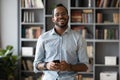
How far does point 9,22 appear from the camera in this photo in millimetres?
5516

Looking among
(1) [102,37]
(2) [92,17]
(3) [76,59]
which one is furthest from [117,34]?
(3) [76,59]

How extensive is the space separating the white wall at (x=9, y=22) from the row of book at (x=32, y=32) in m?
0.22

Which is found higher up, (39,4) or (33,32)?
(39,4)

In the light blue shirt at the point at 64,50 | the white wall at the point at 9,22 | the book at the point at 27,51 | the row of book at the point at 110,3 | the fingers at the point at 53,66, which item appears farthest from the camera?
the white wall at the point at 9,22

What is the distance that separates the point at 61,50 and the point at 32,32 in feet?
11.3

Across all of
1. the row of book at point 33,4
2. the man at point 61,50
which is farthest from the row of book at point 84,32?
the man at point 61,50

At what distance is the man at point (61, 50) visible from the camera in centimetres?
193

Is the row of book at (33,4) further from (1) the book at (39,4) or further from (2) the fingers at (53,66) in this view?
(2) the fingers at (53,66)

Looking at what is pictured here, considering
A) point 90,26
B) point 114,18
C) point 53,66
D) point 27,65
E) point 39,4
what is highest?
point 39,4

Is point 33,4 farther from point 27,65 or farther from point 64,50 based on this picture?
point 64,50

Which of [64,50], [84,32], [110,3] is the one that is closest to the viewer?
[64,50]

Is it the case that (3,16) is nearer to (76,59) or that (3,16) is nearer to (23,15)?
(23,15)

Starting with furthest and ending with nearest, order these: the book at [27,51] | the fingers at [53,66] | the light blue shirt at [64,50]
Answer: the book at [27,51]
the light blue shirt at [64,50]
the fingers at [53,66]

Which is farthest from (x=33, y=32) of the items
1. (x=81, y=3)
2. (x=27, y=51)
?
(x=81, y=3)
